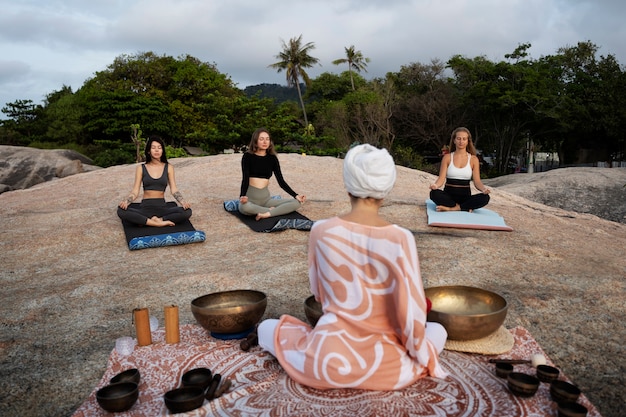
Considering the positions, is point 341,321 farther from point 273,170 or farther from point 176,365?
point 273,170

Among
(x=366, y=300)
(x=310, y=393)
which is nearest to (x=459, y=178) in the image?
(x=366, y=300)

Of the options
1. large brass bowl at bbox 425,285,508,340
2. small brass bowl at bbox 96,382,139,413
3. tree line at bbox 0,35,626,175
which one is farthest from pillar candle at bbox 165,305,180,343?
tree line at bbox 0,35,626,175

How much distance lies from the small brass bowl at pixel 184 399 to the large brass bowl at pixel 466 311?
1.33 meters

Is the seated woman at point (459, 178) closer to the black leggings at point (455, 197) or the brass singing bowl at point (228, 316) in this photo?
the black leggings at point (455, 197)

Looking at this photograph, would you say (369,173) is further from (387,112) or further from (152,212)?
(387,112)

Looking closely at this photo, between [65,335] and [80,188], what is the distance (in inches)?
297

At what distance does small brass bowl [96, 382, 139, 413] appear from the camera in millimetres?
2246

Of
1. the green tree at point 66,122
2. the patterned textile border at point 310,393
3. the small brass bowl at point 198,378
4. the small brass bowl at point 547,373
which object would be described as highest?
the green tree at point 66,122

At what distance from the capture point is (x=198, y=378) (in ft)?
8.30

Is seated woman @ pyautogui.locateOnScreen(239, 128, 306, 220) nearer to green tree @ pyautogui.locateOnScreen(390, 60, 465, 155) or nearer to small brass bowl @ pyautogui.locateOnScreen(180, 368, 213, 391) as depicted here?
small brass bowl @ pyautogui.locateOnScreen(180, 368, 213, 391)

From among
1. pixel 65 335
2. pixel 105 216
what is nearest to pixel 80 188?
pixel 105 216

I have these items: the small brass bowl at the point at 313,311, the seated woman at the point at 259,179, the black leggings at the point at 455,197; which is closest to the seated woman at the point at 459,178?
the black leggings at the point at 455,197

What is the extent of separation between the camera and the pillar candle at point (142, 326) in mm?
3004

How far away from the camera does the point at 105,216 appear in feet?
24.4
